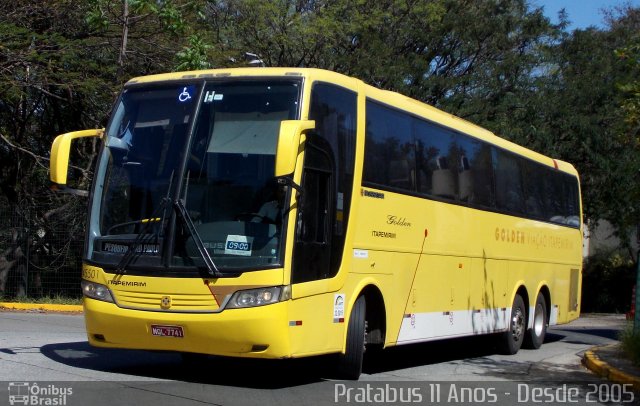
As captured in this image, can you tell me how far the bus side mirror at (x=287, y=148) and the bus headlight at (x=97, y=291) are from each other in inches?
101

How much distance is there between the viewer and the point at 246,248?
8875mm

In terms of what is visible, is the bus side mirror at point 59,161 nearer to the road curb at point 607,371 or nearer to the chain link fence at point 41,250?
the road curb at point 607,371

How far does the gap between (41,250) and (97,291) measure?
48.0 ft

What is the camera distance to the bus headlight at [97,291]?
9398mm

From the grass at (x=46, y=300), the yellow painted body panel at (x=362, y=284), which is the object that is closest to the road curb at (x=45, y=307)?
the grass at (x=46, y=300)

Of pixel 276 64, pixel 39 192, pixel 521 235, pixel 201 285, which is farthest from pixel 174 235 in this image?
pixel 276 64

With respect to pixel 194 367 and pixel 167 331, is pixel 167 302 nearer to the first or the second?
pixel 167 331

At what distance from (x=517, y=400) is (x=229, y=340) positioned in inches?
140

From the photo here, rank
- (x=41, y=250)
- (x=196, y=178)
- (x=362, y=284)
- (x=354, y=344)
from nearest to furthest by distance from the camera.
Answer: (x=196, y=178)
(x=354, y=344)
(x=362, y=284)
(x=41, y=250)

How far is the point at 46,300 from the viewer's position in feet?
73.1

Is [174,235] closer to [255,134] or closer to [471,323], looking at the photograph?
[255,134]

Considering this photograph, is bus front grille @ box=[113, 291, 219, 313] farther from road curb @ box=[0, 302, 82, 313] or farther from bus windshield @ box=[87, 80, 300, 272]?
road curb @ box=[0, 302, 82, 313]

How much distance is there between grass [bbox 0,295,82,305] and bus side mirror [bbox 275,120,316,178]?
15.0 m

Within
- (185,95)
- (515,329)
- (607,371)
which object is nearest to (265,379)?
(185,95)
